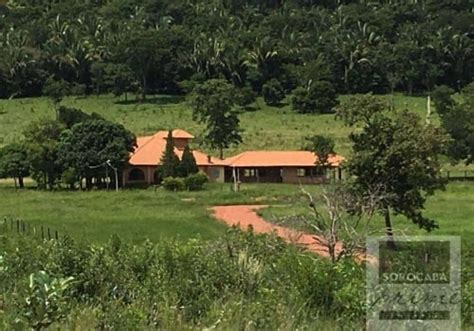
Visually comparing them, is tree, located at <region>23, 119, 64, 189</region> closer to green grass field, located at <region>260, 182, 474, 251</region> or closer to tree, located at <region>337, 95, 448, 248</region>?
Result: green grass field, located at <region>260, 182, 474, 251</region>

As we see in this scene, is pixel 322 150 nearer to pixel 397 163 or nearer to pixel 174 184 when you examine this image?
pixel 174 184

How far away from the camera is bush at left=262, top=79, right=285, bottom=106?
59344 mm

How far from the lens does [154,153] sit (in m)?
40.4

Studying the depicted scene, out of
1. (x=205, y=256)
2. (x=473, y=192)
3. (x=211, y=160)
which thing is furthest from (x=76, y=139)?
(x=205, y=256)

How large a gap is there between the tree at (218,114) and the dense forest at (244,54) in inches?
553

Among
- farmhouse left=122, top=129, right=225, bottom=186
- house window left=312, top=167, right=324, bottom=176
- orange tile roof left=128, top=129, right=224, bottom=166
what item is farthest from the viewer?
orange tile roof left=128, top=129, right=224, bottom=166

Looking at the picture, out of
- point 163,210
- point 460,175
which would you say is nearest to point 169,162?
point 163,210

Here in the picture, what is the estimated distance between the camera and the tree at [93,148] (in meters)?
36.4

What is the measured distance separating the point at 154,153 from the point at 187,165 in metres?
3.94

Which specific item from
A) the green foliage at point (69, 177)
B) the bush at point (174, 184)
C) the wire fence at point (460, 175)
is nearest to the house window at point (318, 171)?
the wire fence at point (460, 175)

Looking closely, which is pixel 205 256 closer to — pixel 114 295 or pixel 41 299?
pixel 114 295

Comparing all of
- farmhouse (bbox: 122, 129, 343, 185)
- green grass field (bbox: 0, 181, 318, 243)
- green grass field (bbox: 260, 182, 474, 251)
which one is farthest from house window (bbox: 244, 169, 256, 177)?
green grass field (bbox: 260, 182, 474, 251)

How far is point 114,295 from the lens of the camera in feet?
17.0

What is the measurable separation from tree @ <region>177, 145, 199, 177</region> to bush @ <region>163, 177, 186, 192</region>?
1.04 meters
